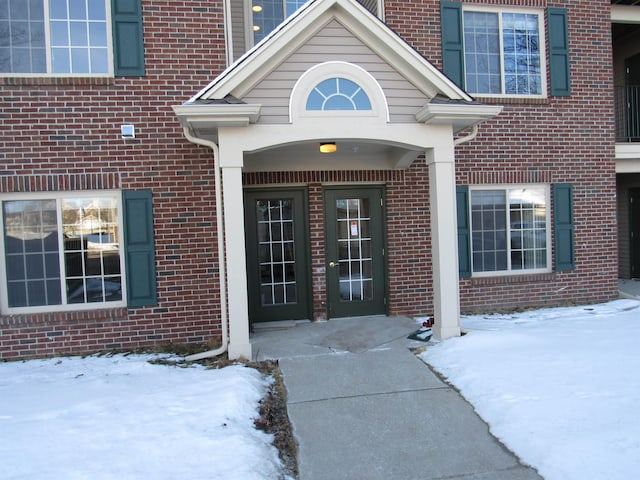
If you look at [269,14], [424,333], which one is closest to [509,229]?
[424,333]

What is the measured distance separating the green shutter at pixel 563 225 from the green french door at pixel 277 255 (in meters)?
4.21

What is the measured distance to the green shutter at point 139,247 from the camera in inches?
251

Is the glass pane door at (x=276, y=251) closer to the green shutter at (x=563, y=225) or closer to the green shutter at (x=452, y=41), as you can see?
the green shutter at (x=452, y=41)

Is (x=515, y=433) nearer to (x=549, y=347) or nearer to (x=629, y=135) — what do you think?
(x=549, y=347)

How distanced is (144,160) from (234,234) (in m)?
1.96

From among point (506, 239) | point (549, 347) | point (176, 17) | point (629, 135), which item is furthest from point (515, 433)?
point (629, 135)

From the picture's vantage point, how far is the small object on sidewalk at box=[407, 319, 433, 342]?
6.12m

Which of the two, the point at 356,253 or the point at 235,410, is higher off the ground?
the point at 356,253

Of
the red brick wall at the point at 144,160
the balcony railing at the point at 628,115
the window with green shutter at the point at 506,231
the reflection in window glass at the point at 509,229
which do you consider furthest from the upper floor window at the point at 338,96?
the balcony railing at the point at 628,115

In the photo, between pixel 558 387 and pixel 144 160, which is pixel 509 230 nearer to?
pixel 558 387

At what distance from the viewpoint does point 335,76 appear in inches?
219

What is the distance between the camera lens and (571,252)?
8000mm

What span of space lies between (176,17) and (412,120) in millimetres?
3553

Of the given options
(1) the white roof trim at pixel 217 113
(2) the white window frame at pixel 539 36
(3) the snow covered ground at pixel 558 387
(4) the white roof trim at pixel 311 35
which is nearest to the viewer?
(3) the snow covered ground at pixel 558 387
